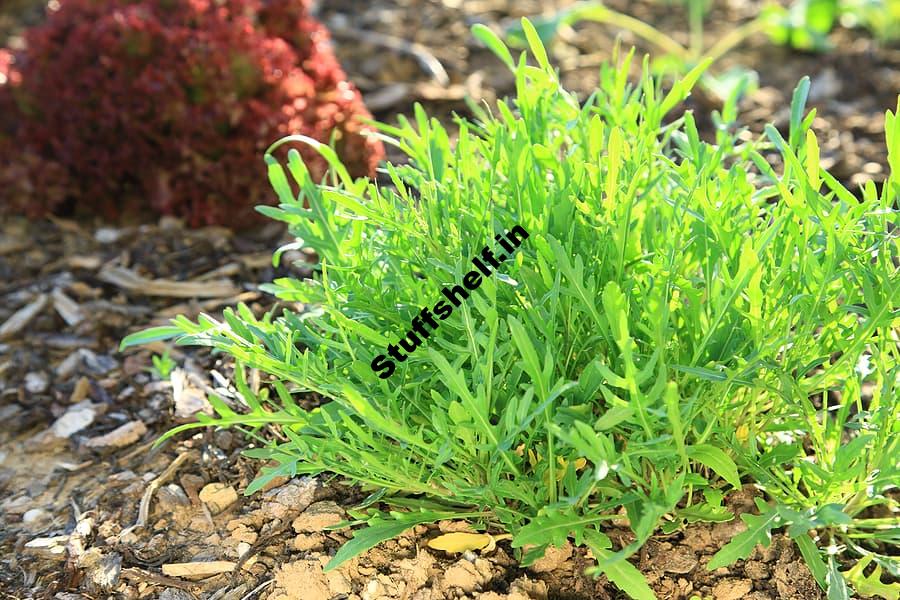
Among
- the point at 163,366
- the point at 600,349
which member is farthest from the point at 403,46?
the point at 600,349

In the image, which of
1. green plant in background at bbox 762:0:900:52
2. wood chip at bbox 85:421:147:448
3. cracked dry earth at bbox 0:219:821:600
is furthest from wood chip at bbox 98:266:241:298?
green plant in background at bbox 762:0:900:52

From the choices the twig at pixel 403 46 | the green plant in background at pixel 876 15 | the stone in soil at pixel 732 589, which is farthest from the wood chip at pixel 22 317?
the green plant in background at pixel 876 15

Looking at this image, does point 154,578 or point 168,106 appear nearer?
point 154,578

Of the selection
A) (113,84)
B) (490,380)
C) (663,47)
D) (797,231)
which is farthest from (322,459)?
(663,47)

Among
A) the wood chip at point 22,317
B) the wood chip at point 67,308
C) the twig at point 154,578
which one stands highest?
the wood chip at point 67,308

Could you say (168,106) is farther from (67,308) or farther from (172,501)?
(172,501)

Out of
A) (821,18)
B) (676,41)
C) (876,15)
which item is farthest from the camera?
(676,41)

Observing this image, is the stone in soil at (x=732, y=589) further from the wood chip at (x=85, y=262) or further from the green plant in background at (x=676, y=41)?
the wood chip at (x=85, y=262)

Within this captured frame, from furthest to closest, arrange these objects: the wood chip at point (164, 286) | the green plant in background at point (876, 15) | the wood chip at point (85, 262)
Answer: the green plant in background at point (876, 15)
the wood chip at point (85, 262)
the wood chip at point (164, 286)
